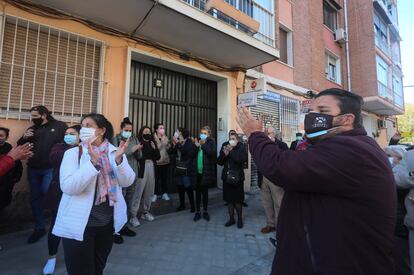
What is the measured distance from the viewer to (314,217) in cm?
130

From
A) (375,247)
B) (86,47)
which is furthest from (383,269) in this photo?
(86,47)

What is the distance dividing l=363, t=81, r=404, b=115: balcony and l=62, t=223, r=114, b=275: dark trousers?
1536 cm

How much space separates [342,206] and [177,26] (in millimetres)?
5131

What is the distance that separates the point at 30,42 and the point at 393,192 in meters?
5.68

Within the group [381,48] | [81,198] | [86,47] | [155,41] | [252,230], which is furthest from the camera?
[381,48]

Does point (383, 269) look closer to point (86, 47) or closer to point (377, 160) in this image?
point (377, 160)

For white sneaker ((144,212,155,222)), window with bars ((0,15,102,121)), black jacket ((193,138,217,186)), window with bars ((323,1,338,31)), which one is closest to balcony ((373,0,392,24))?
window with bars ((323,1,338,31))

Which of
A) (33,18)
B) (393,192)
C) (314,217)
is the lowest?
(314,217)

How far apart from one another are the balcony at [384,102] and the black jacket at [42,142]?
1499 centimetres

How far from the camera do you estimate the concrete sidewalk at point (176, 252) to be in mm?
3258

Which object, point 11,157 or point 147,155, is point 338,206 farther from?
point 147,155

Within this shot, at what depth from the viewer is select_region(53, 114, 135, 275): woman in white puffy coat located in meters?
1.93

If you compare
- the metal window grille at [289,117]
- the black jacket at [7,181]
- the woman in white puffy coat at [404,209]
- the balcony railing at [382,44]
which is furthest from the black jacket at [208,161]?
the balcony railing at [382,44]

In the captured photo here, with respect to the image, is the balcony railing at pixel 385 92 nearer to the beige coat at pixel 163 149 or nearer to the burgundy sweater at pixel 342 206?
the beige coat at pixel 163 149
